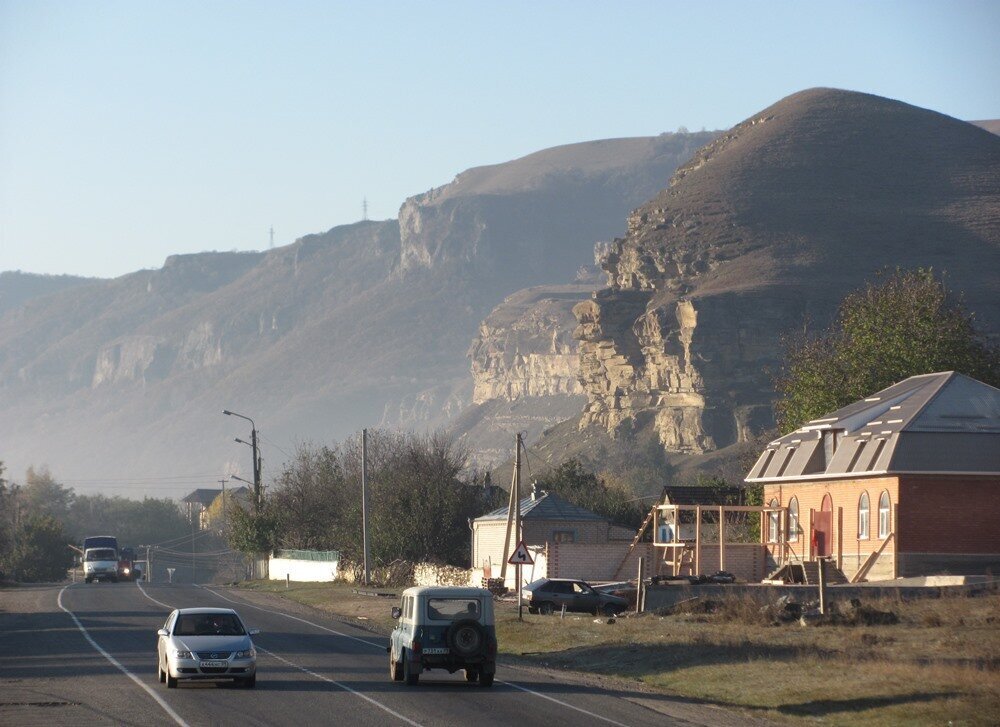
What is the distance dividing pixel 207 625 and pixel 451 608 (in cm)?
422

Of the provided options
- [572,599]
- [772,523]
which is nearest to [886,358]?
[772,523]

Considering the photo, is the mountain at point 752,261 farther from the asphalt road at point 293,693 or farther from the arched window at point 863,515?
the asphalt road at point 293,693

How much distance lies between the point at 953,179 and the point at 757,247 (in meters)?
34.1

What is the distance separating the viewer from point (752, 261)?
506 ft

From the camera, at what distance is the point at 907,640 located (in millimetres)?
29859

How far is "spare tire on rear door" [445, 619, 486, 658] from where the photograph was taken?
2427cm

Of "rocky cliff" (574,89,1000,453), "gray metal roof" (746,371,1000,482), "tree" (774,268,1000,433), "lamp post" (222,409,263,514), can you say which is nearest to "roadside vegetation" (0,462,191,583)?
"lamp post" (222,409,263,514)

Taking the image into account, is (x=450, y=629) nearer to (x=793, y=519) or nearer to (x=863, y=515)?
(x=863, y=515)

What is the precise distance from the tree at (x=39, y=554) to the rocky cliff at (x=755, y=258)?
64396mm

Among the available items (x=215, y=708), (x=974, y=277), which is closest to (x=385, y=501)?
(x=215, y=708)

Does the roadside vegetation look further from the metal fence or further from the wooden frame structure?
the wooden frame structure

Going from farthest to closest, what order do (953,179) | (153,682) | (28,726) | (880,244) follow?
(953,179) → (880,244) → (153,682) → (28,726)

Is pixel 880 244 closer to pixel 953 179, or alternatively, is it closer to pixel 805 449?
pixel 953 179

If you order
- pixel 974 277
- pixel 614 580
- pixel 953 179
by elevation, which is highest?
pixel 953 179
